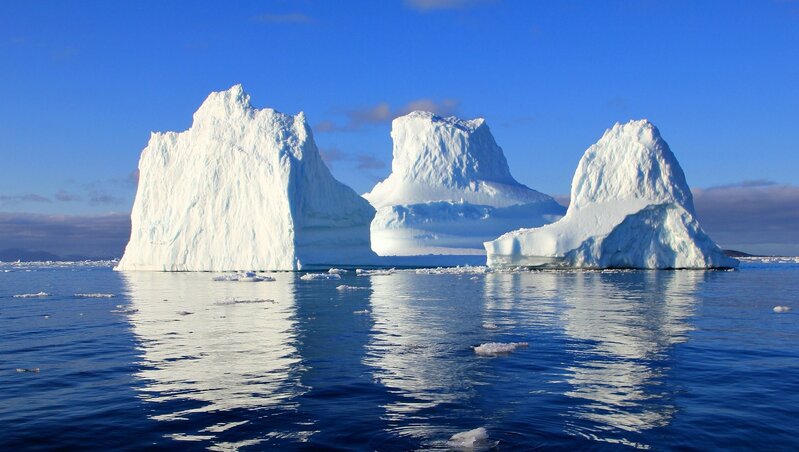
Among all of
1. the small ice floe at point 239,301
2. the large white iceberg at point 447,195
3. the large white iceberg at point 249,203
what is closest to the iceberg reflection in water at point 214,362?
the small ice floe at point 239,301

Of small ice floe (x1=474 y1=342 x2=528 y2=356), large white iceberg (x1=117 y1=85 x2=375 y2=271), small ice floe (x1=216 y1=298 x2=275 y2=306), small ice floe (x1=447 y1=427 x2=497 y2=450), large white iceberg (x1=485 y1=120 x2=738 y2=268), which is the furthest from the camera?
large white iceberg (x1=117 y1=85 x2=375 y2=271)

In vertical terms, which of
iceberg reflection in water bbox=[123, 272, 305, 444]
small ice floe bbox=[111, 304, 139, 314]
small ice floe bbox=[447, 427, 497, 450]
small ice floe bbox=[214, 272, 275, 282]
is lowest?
small ice floe bbox=[447, 427, 497, 450]

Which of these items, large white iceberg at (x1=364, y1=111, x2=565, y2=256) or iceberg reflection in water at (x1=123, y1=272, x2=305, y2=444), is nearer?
iceberg reflection in water at (x1=123, y1=272, x2=305, y2=444)

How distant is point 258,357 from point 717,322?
32.8 ft

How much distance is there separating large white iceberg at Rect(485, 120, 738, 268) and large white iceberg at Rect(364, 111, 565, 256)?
1009 inches

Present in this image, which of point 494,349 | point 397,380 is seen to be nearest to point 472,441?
point 397,380

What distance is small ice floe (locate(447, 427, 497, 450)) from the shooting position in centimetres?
585

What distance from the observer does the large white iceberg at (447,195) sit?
6994 cm

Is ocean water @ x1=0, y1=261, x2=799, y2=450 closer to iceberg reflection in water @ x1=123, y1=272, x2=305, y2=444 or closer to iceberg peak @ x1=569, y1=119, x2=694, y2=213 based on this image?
iceberg reflection in water @ x1=123, y1=272, x2=305, y2=444

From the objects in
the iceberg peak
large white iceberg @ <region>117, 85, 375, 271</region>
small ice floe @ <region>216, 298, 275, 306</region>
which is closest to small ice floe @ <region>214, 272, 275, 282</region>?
large white iceberg @ <region>117, 85, 375, 271</region>

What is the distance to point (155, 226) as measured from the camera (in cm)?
5103

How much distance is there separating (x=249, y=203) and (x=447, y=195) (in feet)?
116

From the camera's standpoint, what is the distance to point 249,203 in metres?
45.6

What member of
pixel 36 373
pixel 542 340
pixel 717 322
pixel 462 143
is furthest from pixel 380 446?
pixel 462 143
